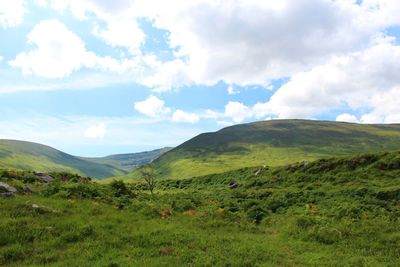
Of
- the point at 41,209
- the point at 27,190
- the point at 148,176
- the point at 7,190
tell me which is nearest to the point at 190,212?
the point at 41,209

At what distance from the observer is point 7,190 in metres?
26.6

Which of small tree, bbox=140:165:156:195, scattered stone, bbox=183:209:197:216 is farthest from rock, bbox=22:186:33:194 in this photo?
small tree, bbox=140:165:156:195

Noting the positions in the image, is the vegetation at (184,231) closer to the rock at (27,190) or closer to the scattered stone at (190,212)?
the scattered stone at (190,212)

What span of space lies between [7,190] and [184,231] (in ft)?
43.3

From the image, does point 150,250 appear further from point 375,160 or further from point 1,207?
point 375,160

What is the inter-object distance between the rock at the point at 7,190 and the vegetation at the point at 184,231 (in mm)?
614

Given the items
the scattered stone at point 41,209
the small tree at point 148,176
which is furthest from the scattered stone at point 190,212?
the small tree at point 148,176

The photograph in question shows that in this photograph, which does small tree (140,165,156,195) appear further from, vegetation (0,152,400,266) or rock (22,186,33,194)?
rock (22,186,33,194)

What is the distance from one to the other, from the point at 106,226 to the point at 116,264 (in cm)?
637

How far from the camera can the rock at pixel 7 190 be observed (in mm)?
25636

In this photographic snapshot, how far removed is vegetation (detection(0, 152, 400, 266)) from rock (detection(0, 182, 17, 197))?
0.61 m

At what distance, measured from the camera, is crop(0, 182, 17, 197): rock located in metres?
25.6

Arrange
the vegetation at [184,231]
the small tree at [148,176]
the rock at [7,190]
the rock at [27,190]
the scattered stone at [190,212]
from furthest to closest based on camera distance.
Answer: the small tree at [148,176]
the scattered stone at [190,212]
the rock at [27,190]
the rock at [7,190]
the vegetation at [184,231]

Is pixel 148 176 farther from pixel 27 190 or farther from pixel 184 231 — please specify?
pixel 184 231
